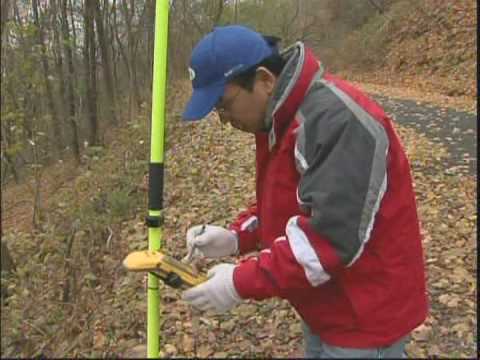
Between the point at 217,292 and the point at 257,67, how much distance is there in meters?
0.73

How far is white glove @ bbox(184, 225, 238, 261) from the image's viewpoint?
2338mm

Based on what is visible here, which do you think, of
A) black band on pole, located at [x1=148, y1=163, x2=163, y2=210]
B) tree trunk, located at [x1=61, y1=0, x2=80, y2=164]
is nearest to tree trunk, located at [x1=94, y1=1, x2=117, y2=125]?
tree trunk, located at [x1=61, y1=0, x2=80, y2=164]

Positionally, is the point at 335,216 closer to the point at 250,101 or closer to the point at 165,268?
the point at 250,101

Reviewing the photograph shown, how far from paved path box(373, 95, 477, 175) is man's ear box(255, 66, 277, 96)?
18.8 feet

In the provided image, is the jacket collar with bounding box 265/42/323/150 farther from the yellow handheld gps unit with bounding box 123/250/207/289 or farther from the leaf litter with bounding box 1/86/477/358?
the leaf litter with bounding box 1/86/477/358

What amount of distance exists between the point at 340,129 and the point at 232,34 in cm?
48

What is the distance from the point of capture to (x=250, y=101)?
1834mm

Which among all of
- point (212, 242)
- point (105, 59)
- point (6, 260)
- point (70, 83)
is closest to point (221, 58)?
point (212, 242)

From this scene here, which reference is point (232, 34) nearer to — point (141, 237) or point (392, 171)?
point (392, 171)

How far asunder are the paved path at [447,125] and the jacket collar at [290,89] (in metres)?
5.70

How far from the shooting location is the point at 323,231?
1615mm

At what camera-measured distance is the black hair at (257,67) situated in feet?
5.89

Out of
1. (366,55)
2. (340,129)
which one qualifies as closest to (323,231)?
(340,129)

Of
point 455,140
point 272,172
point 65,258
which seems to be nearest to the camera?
point 272,172
